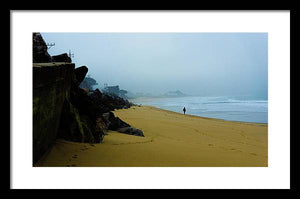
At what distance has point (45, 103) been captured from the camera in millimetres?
3053

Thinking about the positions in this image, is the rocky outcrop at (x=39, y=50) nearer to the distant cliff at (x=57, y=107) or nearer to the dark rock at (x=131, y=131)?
the distant cliff at (x=57, y=107)

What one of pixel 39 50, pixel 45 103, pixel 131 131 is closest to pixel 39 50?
pixel 39 50

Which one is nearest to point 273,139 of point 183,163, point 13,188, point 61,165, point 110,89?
point 183,163

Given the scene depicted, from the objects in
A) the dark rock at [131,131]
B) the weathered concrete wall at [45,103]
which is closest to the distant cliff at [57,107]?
the weathered concrete wall at [45,103]

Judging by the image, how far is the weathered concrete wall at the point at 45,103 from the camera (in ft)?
9.10

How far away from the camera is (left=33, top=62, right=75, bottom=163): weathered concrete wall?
2773 mm

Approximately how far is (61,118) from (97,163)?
130 cm

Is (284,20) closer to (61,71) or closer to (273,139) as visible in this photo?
(273,139)

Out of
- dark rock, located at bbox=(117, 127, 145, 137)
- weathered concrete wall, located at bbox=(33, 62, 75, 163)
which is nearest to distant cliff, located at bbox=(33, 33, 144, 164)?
weathered concrete wall, located at bbox=(33, 62, 75, 163)

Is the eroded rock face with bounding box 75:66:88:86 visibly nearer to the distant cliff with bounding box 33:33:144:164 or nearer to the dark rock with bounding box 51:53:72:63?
the distant cliff with bounding box 33:33:144:164

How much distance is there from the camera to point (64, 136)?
3943 millimetres

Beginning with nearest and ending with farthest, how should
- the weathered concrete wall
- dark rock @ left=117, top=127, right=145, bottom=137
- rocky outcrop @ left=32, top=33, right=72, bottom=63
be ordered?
the weathered concrete wall, rocky outcrop @ left=32, top=33, right=72, bottom=63, dark rock @ left=117, top=127, right=145, bottom=137

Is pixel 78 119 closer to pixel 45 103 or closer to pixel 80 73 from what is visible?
pixel 45 103

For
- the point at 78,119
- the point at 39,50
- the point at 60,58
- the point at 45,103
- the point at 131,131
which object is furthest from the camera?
the point at 131,131
